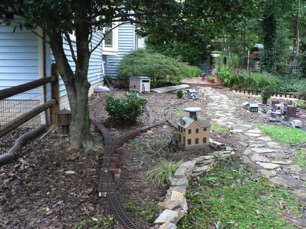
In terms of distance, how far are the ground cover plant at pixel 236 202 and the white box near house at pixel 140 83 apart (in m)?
6.81

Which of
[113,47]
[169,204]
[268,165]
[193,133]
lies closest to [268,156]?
[268,165]

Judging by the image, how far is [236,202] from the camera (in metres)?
2.79

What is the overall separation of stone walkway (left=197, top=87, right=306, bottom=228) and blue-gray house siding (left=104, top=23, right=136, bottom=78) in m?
6.23

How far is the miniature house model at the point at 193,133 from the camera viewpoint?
3949mm

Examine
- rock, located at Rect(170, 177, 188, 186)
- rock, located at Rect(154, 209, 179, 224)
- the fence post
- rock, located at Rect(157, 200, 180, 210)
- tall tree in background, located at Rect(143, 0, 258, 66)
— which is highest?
tall tree in background, located at Rect(143, 0, 258, 66)

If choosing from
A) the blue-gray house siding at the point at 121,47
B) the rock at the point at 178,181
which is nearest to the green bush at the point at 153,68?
the blue-gray house siding at the point at 121,47

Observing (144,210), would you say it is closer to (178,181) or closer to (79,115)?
(178,181)

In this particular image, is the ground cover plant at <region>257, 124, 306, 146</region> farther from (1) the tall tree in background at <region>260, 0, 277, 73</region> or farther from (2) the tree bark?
(1) the tall tree in background at <region>260, 0, 277, 73</region>

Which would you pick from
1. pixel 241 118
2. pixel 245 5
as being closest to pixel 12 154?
pixel 245 5

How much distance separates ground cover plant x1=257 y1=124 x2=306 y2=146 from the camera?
16.2ft

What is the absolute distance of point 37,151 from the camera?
150 inches

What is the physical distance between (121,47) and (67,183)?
9957 mm

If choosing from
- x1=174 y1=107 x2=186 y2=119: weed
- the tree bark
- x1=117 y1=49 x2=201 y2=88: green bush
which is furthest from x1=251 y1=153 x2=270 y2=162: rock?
x1=117 y1=49 x2=201 y2=88: green bush

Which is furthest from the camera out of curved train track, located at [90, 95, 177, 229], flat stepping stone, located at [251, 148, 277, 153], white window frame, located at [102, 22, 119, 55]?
white window frame, located at [102, 22, 119, 55]
